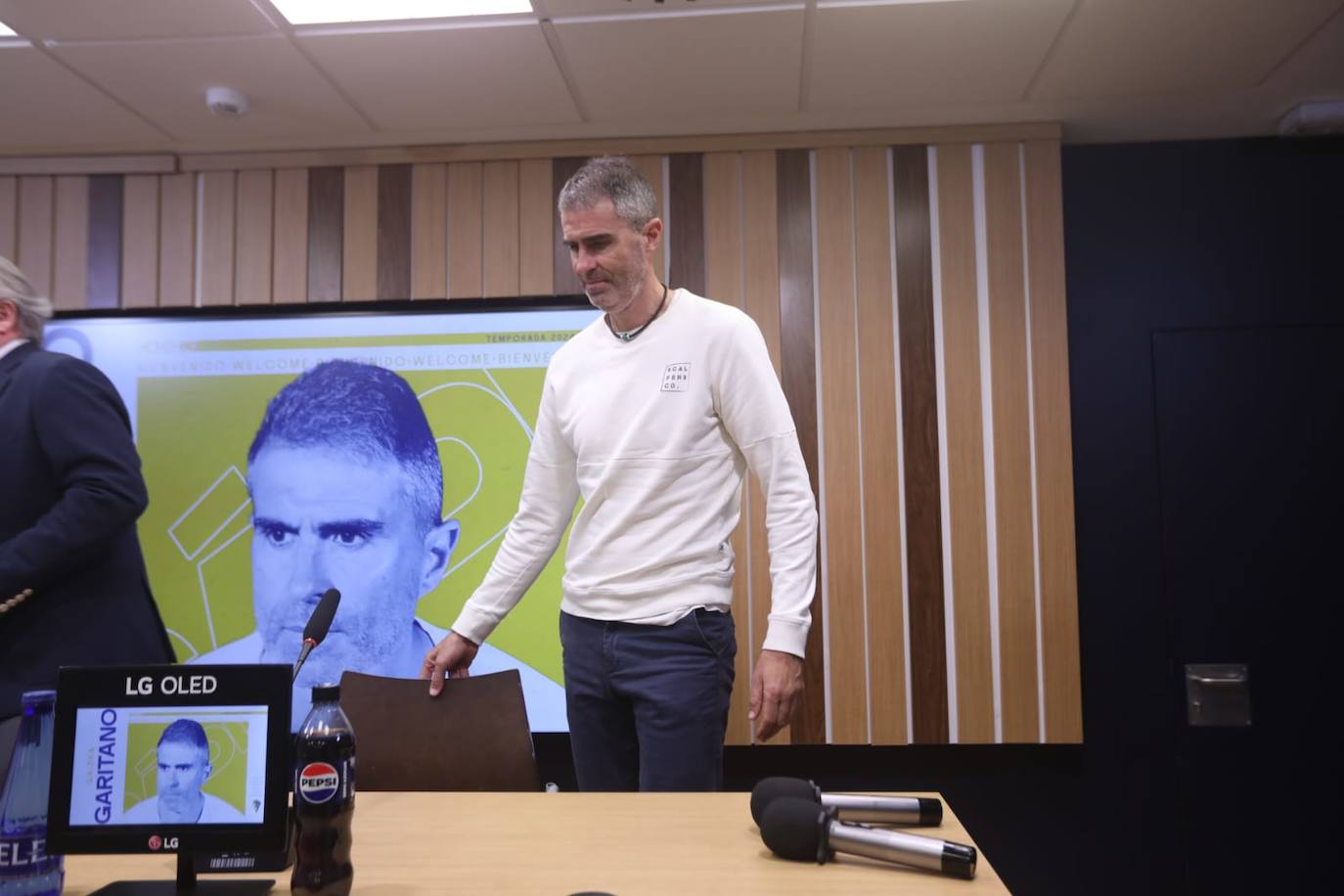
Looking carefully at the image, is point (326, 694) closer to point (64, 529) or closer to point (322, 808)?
point (322, 808)

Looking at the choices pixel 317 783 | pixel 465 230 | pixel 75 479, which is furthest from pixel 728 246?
pixel 317 783

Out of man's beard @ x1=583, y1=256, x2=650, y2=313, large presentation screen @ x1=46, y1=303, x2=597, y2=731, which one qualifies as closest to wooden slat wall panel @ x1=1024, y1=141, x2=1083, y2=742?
large presentation screen @ x1=46, y1=303, x2=597, y2=731

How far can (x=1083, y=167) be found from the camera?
11.0ft

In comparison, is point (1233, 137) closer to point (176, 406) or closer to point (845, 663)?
point (845, 663)

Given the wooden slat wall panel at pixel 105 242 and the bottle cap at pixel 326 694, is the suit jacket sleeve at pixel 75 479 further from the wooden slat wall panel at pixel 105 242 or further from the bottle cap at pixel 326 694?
the wooden slat wall panel at pixel 105 242

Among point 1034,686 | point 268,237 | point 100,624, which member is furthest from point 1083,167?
point 100,624

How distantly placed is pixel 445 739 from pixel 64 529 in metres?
0.81

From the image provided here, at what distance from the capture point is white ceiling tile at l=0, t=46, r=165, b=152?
2768 mm

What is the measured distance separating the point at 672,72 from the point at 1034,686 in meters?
2.30

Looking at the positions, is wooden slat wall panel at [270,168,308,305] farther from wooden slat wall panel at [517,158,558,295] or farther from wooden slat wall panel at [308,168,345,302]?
wooden slat wall panel at [517,158,558,295]

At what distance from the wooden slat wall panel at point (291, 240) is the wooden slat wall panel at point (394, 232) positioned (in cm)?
28

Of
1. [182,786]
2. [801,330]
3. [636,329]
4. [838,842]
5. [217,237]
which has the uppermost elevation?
[217,237]

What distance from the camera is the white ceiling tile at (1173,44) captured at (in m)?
2.48

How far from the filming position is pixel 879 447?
312 cm
